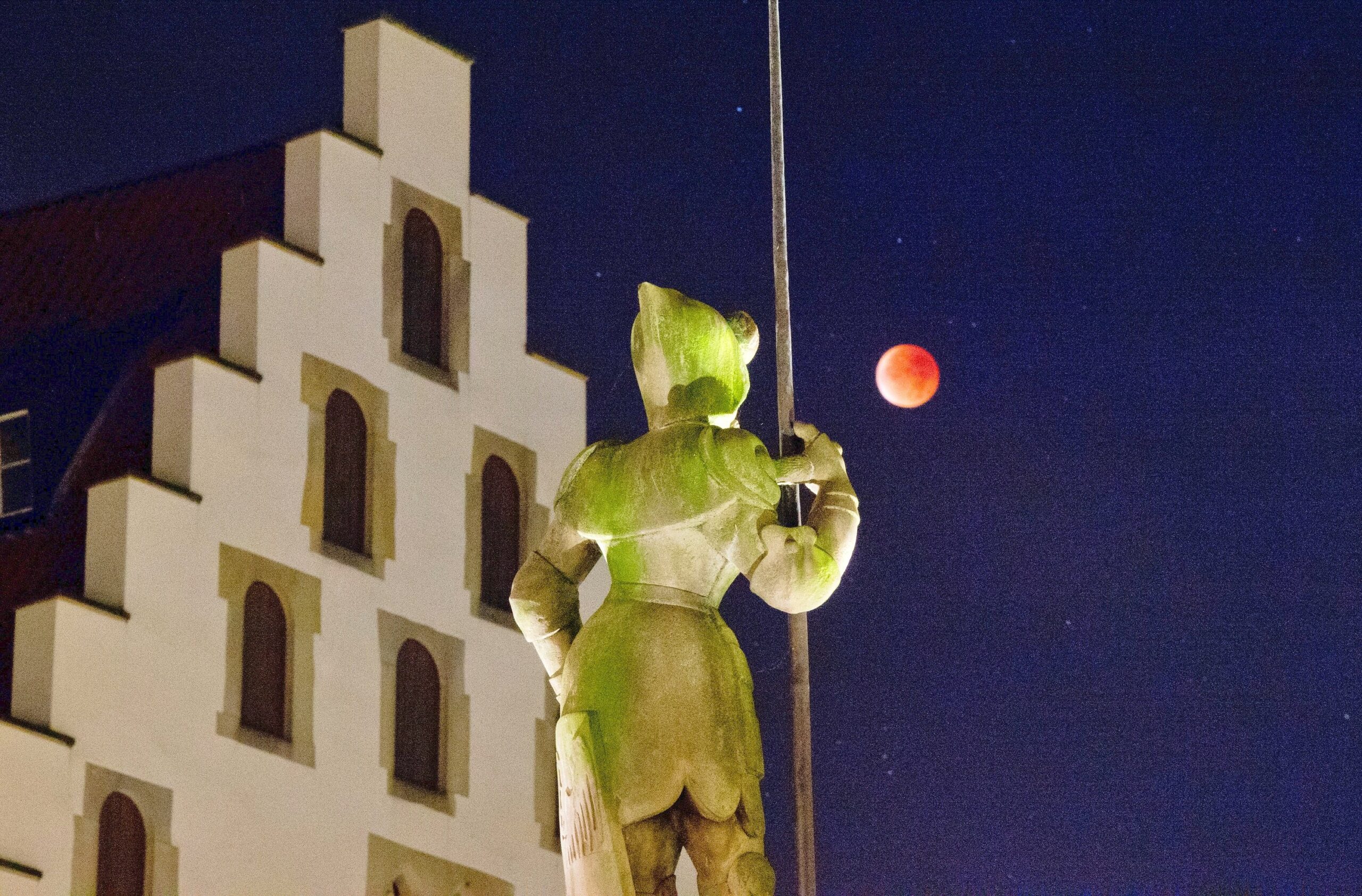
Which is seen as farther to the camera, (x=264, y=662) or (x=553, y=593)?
(x=264, y=662)

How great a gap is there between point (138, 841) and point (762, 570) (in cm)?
1220

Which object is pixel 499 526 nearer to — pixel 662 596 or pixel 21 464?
pixel 21 464

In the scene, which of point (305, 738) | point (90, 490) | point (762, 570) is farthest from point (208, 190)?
point (762, 570)

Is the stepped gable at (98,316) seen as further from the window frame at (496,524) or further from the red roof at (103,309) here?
the window frame at (496,524)

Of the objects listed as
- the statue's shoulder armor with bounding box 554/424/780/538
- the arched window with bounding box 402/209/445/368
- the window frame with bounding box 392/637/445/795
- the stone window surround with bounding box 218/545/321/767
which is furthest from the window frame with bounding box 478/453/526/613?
the statue's shoulder armor with bounding box 554/424/780/538

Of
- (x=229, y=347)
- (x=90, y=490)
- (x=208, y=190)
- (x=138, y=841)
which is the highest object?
(x=208, y=190)

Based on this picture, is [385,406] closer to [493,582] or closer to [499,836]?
[493,582]

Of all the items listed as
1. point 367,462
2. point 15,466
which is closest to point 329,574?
point 367,462

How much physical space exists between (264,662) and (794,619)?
1296 cm

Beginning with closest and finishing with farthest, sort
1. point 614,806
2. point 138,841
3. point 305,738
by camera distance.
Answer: point 614,806 < point 138,841 < point 305,738

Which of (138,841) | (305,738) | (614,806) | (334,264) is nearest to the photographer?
(614,806)

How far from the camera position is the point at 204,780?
19734mm

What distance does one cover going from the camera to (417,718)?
22016mm

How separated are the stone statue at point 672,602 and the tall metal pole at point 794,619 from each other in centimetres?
12
